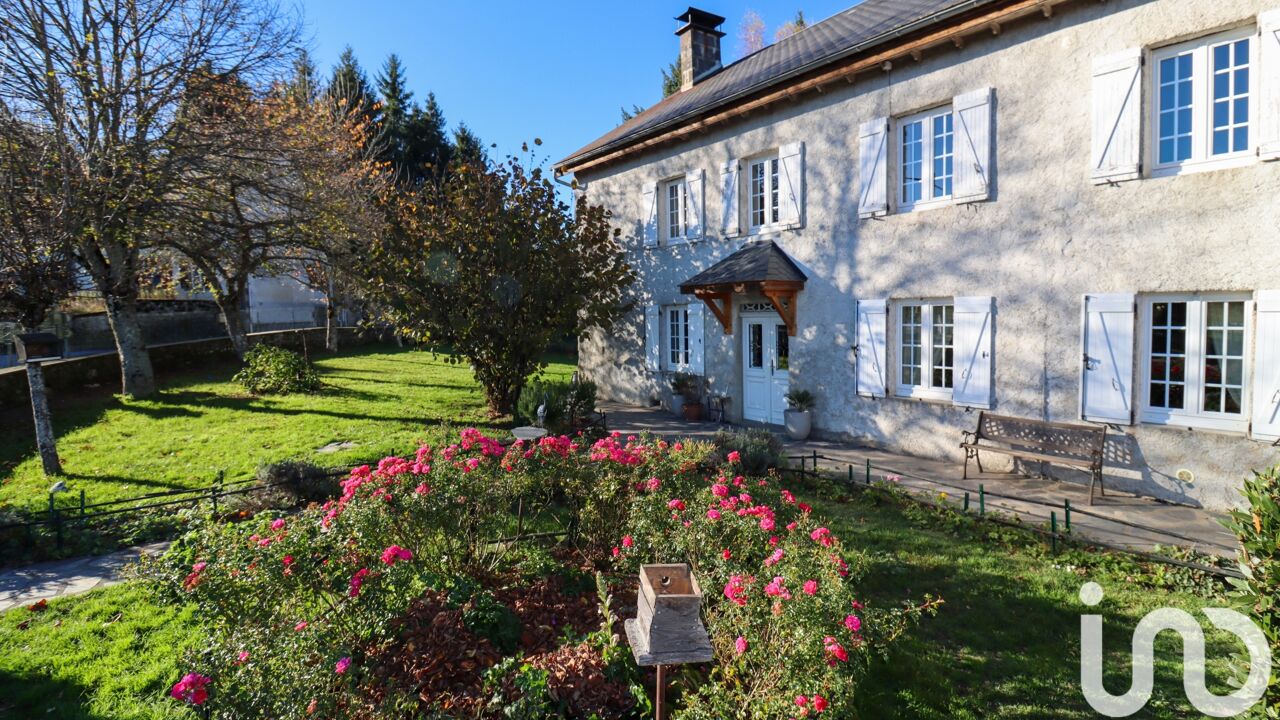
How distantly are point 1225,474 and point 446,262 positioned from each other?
10.8 meters

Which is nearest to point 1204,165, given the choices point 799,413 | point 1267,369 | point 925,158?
point 1267,369

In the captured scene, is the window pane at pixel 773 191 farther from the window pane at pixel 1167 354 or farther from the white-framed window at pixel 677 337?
the window pane at pixel 1167 354

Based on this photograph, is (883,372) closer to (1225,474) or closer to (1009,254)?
(1009,254)

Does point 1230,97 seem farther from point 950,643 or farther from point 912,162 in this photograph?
point 950,643

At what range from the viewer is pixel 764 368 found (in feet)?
38.9

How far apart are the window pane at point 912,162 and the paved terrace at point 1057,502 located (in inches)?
144

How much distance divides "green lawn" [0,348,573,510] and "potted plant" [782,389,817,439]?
5.40 meters

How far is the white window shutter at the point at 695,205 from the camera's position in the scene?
1273cm

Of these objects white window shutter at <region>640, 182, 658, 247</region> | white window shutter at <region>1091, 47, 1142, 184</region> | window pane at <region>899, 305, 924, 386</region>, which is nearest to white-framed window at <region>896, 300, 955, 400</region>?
window pane at <region>899, 305, 924, 386</region>

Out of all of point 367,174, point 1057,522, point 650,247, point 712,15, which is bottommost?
point 1057,522

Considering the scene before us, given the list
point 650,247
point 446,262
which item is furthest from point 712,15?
point 446,262

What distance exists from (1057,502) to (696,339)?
7.16 m

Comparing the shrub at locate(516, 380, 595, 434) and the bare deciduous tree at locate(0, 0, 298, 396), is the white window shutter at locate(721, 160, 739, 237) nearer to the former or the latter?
the shrub at locate(516, 380, 595, 434)

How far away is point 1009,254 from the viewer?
8.23m
